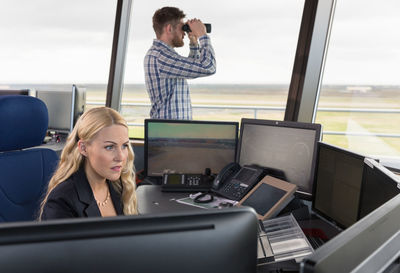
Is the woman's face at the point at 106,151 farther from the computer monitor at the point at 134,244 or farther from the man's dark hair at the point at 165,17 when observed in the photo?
the man's dark hair at the point at 165,17

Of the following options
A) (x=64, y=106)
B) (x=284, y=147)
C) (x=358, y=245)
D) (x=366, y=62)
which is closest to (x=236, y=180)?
(x=284, y=147)

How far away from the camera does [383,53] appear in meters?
3.78

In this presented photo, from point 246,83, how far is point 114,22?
2016mm

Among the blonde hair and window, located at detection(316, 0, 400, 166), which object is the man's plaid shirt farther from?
the blonde hair

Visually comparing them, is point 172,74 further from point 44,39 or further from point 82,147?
point 44,39

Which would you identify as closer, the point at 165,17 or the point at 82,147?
the point at 82,147

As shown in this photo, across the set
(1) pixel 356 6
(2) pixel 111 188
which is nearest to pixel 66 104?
(2) pixel 111 188

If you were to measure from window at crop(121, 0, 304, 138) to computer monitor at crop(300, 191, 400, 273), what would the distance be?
2289 mm

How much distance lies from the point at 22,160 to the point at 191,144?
3.15 ft

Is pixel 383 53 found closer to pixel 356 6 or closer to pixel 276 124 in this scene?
pixel 356 6

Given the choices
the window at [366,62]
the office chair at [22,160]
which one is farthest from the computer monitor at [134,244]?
the window at [366,62]

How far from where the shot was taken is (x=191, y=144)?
2328 millimetres

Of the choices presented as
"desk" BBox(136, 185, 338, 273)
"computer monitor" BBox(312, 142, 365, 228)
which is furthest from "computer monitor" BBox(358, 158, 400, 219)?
"desk" BBox(136, 185, 338, 273)

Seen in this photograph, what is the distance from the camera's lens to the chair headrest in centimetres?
177
